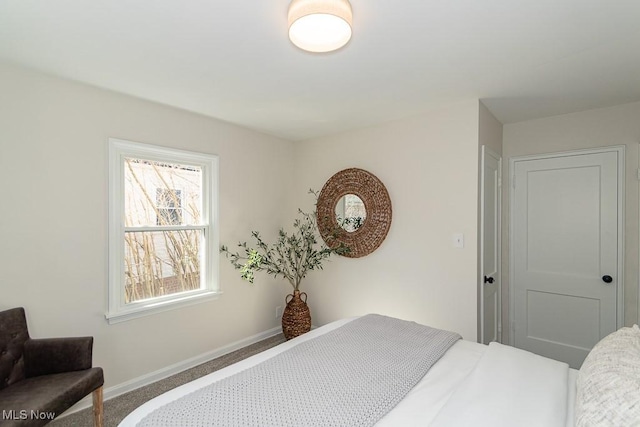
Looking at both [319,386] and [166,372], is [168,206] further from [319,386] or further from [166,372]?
[319,386]

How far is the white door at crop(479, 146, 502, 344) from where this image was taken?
106 inches

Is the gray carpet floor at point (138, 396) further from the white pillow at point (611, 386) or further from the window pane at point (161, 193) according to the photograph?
the white pillow at point (611, 386)

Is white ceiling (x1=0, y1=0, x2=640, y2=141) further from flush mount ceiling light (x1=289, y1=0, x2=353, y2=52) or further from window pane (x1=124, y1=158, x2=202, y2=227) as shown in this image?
window pane (x1=124, y1=158, x2=202, y2=227)

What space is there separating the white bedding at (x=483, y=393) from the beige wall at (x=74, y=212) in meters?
1.37

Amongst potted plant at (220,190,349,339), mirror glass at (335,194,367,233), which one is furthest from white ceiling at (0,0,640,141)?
potted plant at (220,190,349,339)

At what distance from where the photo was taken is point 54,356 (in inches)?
76.4

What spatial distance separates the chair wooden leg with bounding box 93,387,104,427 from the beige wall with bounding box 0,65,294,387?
511 mm

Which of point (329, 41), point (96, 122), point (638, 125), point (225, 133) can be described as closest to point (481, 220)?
point (638, 125)

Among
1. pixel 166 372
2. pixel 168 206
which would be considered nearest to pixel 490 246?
pixel 168 206

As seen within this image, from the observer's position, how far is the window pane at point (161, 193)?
2.62 meters

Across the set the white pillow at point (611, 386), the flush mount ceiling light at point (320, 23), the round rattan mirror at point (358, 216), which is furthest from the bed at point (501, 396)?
the round rattan mirror at point (358, 216)

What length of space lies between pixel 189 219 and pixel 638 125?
400 cm

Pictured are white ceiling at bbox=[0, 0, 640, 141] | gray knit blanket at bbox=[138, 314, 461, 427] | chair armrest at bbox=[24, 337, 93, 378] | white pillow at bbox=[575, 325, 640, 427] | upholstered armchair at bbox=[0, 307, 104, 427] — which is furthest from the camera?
chair armrest at bbox=[24, 337, 93, 378]

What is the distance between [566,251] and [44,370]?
413cm
